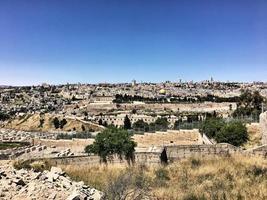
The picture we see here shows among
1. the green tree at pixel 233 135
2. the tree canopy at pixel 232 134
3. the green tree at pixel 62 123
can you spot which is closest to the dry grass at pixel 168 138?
the tree canopy at pixel 232 134

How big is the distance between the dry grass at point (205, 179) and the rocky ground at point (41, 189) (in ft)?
2.73

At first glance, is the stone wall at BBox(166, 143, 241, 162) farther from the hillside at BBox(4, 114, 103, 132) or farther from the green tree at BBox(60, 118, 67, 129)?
the green tree at BBox(60, 118, 67, 129)

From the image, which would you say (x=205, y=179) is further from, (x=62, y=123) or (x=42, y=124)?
(x=42, y=124)

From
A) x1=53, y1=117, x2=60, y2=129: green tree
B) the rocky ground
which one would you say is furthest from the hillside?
the rocky ground

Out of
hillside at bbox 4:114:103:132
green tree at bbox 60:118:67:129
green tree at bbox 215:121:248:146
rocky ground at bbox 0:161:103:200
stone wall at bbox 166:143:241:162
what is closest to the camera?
rocky ground at bbox 0:161:103:200

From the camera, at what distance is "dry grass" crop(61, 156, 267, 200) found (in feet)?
40.9

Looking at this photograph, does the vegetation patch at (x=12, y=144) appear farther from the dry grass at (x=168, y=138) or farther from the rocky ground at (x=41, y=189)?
the rocky ground at (x=41, y=189)

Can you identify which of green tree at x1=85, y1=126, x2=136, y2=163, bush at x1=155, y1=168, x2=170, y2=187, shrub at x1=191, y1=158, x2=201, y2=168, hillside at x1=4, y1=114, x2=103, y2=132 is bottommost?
hillside at x1=4, y1=114, x2=103, y2=132

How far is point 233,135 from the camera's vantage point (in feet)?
109

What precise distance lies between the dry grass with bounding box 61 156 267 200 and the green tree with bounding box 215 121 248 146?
1492 centimetres

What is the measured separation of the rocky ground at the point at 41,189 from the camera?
1156 centimetres

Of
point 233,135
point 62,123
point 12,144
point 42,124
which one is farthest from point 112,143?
point 42,124

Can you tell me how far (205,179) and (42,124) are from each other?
10048cm

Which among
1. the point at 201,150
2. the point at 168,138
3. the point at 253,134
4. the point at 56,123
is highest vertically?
the point at 201,150
